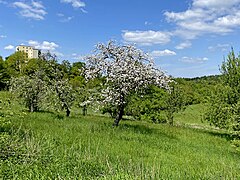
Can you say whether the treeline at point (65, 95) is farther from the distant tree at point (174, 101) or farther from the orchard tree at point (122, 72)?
the orchard tree at point (122, 72)

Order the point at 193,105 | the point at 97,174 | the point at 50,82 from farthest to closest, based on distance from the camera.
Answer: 1. the point at 193,105
2. the point at 50,82
3. the point at 97,174

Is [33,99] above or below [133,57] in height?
below

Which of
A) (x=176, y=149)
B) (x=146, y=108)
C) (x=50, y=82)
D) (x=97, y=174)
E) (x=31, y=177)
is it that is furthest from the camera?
(x=146, y=108)

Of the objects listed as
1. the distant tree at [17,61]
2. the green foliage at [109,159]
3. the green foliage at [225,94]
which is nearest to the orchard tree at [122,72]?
the green foliage at [109,159]

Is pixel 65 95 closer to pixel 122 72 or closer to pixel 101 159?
pixel 122 72

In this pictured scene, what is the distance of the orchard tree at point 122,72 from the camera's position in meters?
19.2

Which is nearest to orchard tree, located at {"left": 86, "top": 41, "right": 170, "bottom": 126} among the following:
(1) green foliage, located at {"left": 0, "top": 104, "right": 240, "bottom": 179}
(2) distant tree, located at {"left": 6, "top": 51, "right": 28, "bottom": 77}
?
(1) green foliage, located at {"left": 0, "top": 104, "right": 240, "bottom": 179}

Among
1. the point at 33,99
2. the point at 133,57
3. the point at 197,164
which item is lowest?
the point at 197,164

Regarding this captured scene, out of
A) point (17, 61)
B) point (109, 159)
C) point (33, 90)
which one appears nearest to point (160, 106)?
point (33, 90)

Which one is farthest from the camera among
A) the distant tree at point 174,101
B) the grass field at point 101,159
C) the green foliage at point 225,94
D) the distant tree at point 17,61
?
the distant tree at point 17,61

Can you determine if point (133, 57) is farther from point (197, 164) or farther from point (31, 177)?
point (31, 177)

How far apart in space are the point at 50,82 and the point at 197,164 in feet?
62.1

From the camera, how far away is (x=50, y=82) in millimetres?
28406

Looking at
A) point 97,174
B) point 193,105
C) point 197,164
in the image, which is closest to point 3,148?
point 97,174
